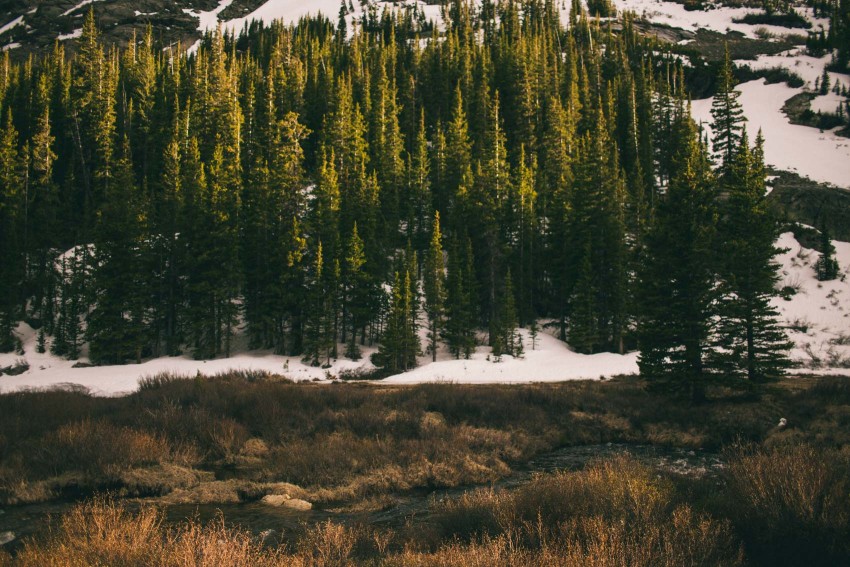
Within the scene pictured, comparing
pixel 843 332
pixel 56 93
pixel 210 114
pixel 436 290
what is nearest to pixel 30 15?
pixel 56 93

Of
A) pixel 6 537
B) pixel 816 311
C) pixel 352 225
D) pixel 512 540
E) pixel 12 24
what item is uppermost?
pixel 12 24

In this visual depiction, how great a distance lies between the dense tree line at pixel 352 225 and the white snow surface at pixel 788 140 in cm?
1542

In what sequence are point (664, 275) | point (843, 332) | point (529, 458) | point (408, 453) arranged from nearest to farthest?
point (408, 453), point (529, 458), point (664, 275), point (843, 332)

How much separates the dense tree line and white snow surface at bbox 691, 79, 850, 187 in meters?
15.4

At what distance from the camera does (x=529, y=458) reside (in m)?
16.3

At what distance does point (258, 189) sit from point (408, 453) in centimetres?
3660

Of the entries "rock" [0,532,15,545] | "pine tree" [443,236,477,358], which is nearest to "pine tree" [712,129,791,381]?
"pine tree" [443,236,477,358]

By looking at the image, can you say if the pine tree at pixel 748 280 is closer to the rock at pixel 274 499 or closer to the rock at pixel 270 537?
the rock at pixel 274 499

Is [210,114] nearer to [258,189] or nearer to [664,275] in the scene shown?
[258,189]

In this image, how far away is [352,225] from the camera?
46594 millimetres

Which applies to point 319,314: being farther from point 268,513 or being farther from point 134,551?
point 134,551

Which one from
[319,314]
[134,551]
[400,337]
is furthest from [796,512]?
[319,314]

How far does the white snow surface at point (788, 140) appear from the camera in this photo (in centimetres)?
6319

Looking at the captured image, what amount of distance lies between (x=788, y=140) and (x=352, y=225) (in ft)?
230
